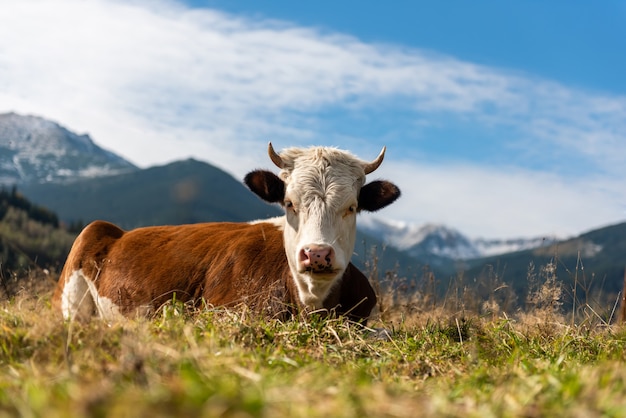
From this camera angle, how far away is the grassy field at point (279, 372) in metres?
2.77

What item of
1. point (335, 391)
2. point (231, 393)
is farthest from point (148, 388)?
point (335, 391)

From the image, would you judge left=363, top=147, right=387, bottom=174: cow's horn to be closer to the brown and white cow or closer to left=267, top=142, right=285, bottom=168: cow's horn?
the brown and white cow

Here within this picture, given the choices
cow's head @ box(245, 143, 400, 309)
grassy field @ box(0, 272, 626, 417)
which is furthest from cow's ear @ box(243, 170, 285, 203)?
grassy field @ box(0, 272, 626, 417)

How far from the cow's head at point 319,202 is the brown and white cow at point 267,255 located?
1 centimetres

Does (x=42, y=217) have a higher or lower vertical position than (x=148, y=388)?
lower

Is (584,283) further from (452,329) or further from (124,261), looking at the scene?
(124,261)

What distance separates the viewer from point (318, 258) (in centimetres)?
786

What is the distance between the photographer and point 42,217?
17638 centimetres

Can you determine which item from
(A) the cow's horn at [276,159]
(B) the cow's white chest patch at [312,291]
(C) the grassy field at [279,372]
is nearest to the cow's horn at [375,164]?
(A) the cow's horn at [276,159]

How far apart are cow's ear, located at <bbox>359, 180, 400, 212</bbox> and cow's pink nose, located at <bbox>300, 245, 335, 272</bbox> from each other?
1.60m

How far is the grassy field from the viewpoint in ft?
9.09

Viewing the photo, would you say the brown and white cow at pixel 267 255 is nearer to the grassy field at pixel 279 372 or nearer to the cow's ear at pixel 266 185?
the cow's ear at pixel 266 185

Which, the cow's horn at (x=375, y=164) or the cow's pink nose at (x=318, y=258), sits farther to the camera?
the cow's horn at (x=375, y=164)

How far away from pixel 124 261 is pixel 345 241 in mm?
3944
